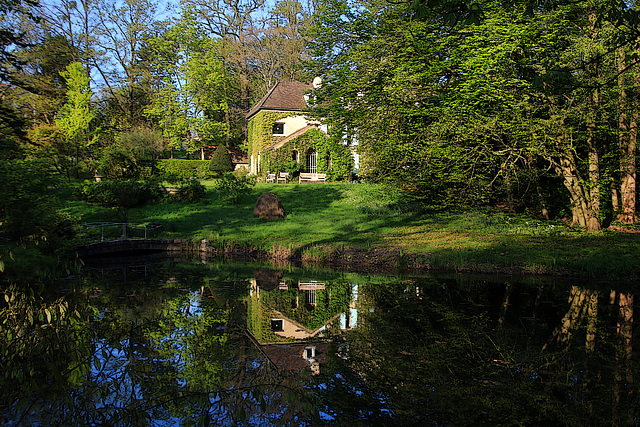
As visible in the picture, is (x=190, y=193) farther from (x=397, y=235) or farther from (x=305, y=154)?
(x=397, y=235)

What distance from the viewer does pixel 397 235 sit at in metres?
15.7

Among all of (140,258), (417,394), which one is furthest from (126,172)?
(417,394)

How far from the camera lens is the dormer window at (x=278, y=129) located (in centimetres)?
3700

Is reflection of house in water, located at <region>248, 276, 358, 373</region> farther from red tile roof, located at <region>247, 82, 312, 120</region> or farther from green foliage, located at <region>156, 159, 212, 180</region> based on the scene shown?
green foliage, located at <region>156, 159, 212, 180</region>

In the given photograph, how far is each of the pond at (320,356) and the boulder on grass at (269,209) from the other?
9.79m

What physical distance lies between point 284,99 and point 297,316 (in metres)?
31.6

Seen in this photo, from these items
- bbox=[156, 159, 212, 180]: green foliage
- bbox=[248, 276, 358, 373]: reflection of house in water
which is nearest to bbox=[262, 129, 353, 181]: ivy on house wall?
bbox=[156, 159, 212, 180]: green foliage

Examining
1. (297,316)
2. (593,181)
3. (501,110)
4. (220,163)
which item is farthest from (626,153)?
(220,163)

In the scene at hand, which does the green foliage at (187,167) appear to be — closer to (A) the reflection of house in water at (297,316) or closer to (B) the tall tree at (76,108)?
(B) the tall tree at (76,108)

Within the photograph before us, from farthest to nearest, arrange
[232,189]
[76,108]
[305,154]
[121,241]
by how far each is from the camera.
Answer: [76,108], [305,154], [232,189], [121,241]

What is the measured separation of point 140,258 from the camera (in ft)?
49.1

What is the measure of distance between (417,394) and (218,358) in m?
2.42

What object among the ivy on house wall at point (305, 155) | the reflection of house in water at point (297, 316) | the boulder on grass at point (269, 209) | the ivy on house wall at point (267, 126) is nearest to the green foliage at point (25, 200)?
the reflection of house in water at point (297, 316)

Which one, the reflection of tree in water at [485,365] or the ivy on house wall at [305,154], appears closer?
the reflection of tree in water at [485,365]
